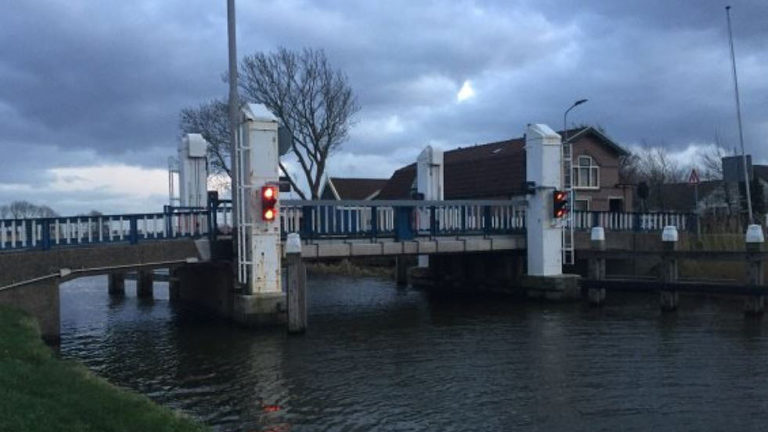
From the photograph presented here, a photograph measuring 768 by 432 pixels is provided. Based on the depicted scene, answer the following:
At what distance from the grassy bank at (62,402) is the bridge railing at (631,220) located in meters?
20.4

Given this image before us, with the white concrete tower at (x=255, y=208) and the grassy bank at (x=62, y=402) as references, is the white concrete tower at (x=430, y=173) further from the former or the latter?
the grassy bank at (x=62, y=402)

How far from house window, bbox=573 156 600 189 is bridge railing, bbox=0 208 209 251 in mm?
24554

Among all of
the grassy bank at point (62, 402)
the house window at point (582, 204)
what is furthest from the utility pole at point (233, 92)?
the house window at point (582, 204)

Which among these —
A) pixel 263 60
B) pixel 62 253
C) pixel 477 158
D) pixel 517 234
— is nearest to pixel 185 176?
pixel 62 253

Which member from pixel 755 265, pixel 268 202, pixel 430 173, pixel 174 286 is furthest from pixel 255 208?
pixel 755 265

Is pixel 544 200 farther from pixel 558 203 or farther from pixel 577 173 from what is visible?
pixel 577 173

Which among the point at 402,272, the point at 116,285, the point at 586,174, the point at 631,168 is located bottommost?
the point at 116,285

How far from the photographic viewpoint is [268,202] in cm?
1828

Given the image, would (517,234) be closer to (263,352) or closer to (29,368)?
(263,352)

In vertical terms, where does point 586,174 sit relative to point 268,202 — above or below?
above

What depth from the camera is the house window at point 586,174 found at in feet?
130

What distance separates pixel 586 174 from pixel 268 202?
25446mm

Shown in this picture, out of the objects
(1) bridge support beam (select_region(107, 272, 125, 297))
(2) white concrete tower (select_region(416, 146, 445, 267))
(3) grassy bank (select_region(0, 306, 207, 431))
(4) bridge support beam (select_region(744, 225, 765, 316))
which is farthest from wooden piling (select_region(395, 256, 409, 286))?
(3) grassy bank (select_region(0, 306, 207, 431))

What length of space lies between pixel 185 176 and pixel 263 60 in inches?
1104
